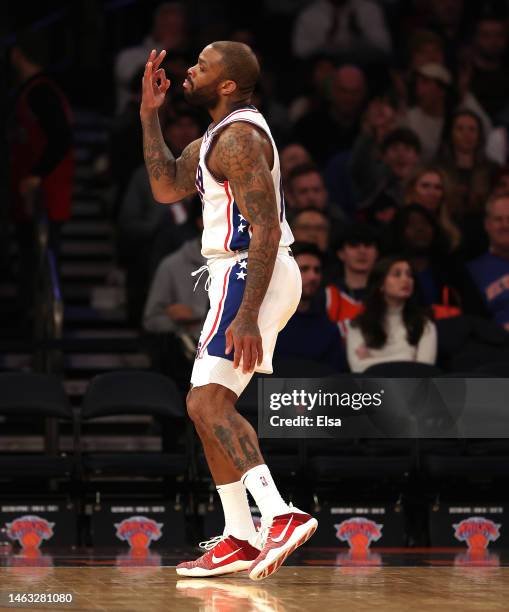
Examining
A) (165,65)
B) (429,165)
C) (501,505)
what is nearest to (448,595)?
(501,505)

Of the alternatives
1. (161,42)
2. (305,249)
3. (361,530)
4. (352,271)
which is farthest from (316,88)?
(361,530)

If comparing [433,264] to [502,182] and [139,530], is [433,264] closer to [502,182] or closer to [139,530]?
[502,182]

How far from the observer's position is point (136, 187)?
10.2 meters

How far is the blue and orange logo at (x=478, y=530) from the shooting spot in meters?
7.85

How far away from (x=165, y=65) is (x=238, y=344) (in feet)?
21.8

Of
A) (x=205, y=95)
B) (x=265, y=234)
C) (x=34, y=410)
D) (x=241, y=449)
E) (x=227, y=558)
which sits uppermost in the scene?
(x=205, y=95)

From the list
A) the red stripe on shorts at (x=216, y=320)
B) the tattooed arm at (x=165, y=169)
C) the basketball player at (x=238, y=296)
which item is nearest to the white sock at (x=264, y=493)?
the basketball player at (x=238, y=296)

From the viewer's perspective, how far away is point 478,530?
7.87 meters

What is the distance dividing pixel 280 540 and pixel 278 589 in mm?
179

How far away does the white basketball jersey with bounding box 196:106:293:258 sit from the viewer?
5340 mm

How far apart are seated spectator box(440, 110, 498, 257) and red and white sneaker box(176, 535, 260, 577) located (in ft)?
15.9

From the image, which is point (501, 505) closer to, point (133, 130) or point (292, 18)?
point (133, 130)

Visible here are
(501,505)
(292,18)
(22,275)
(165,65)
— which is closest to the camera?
(501,505)

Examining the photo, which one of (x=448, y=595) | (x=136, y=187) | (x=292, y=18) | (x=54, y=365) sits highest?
(x=292, y=18)
